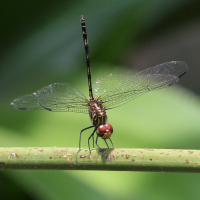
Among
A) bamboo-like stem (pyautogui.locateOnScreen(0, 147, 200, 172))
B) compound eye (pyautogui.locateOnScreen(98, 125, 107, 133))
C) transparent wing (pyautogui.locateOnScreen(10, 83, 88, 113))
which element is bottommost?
bamboo-like stem (pyautogui.locateOnScreen(0, 147, 200, 172))

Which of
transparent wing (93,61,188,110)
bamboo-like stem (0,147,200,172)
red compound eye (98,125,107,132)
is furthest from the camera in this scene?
transparent wing (93,61,188,110)

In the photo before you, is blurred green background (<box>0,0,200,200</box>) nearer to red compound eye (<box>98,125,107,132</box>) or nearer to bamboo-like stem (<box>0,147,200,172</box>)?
red compound eye (<box>98,125,107,132</box>)

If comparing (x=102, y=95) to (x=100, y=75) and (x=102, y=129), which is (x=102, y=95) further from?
(x=100, y=75)

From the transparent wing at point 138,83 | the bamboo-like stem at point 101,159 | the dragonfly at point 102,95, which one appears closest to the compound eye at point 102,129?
the dragonfly at point 102,95

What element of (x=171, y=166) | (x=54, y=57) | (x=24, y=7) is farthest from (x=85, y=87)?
(x=171, y=166)

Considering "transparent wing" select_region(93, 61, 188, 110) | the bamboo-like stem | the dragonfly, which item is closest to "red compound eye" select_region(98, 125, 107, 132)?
the dragonfly

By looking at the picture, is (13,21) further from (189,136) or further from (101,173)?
(189,136)

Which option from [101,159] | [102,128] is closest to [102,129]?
[102,128]
